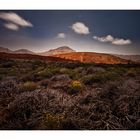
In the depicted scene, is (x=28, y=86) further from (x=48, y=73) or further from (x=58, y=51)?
(x=58, y=51)

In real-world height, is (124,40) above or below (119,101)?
above

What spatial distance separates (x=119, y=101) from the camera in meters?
2.70

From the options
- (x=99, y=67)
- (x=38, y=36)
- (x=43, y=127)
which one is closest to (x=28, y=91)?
(x=43, y=127)

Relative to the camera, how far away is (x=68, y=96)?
109 inches

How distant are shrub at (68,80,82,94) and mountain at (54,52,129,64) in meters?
0.25

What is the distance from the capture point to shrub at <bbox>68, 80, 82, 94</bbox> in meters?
2.77

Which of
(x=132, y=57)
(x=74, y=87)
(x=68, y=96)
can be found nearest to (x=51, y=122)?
(x=68, y=96)

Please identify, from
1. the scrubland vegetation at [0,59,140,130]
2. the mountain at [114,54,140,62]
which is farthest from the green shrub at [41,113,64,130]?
the mountain at [114,54,140,62]

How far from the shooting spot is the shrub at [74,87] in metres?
2.77

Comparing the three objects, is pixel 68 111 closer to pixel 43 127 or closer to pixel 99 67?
pixel 43 127

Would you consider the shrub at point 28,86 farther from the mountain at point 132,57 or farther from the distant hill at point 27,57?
the mountain at point 132,57

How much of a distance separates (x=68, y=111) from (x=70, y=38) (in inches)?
29.9

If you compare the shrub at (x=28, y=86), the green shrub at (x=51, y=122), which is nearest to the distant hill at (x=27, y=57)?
the shrub at (x=28, y=86)

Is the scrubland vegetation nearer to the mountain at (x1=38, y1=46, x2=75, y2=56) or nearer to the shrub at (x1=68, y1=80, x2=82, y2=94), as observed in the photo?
the shrub at (x1=68, y1=80, x2=82, y2=94)
